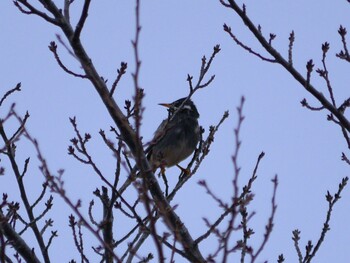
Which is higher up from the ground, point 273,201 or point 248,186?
point 248,186

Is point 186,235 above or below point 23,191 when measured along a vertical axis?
below

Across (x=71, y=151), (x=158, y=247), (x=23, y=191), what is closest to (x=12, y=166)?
(x=23, y=191)

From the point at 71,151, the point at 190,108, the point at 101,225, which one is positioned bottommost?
the point at 101,225

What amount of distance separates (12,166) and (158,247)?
3435 millimetres

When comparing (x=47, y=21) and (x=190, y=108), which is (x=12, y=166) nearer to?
(x=47, y=21)

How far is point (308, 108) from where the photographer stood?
5.35 m

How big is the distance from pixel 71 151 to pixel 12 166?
707 mm

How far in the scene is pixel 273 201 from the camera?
13.1 feet

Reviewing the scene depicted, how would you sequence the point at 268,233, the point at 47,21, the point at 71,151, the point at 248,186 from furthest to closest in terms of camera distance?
the point at 248,186, the point at 71,151, the point at 47,21, the point at 268,233

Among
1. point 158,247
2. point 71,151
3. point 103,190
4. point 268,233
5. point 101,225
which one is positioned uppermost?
point 71,151

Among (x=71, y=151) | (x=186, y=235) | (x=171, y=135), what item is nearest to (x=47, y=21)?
(x=71, y=151)

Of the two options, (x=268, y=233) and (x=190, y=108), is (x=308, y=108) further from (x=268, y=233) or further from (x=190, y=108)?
(x=190, y=108)

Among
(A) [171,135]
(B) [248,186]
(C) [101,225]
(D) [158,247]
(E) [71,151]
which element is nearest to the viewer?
(D) [158,247]

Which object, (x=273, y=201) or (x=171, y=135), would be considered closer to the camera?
(x=273, y=201)
